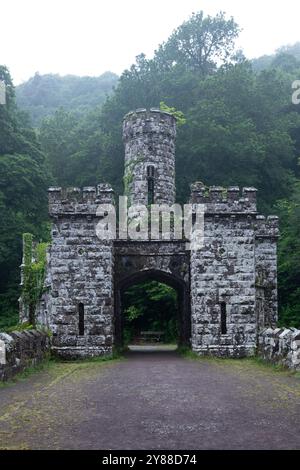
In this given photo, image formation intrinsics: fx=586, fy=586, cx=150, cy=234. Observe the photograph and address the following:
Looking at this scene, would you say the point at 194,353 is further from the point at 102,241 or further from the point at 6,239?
the point at 6,239

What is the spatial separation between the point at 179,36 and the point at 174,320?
2346 cm

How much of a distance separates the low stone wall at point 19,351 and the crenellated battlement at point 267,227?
10.5 meters

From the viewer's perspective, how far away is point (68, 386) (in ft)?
37.1

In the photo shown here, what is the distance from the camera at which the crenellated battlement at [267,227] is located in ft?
77.2

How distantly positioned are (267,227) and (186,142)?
1342cm

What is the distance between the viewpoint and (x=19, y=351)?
13.1 meters

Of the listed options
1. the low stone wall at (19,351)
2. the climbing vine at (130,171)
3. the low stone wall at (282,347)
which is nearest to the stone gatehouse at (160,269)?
the low stone wall at (19,351)

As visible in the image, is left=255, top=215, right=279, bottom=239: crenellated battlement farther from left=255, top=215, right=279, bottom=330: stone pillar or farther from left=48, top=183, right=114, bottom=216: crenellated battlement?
left=48, top=183, right=114, bottom=216: crenellated battlement

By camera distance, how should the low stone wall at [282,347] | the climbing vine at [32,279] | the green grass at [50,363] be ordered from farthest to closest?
the climbing vine at [32,279] → the low stone wall at [282,347] → the green grass at [50,363]

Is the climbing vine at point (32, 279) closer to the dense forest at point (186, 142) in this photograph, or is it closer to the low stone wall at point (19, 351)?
the low stone wall at point (19, 351)

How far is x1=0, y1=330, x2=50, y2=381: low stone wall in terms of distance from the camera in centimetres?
1181

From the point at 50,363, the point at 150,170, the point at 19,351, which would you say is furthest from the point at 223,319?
the point at 150,170

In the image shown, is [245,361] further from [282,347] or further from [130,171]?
[130,171]

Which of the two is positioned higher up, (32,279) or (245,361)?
(32,279)
